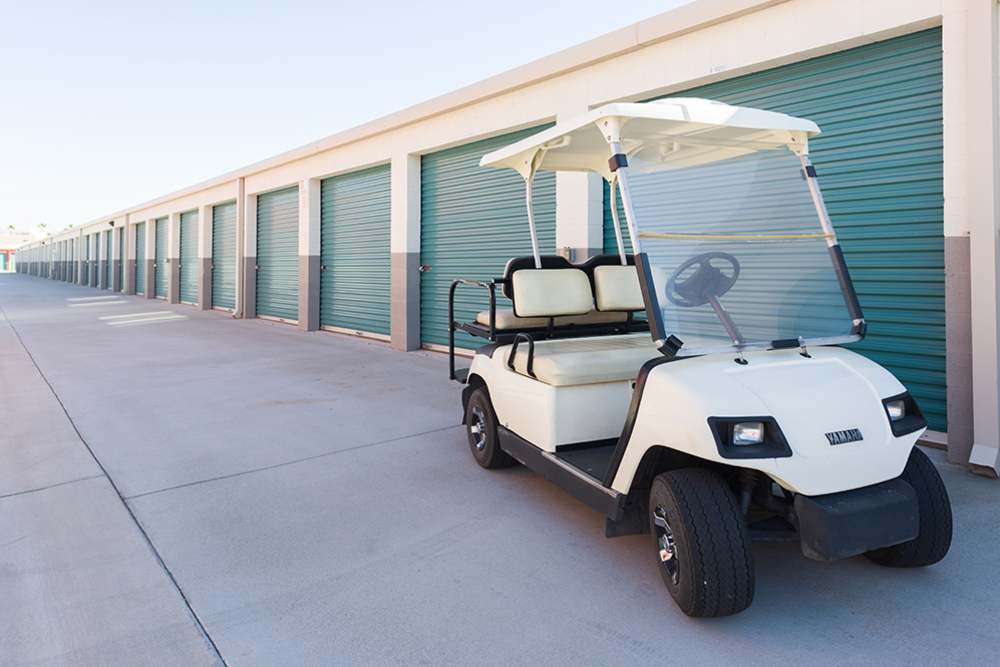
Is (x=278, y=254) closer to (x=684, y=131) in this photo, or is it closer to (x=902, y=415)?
(x=684, y=131)

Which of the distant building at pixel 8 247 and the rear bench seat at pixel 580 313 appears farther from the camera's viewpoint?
the distant building at pixel 8 247

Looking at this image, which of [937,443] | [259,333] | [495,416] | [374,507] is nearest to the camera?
[374,507]

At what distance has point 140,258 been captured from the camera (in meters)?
26.2

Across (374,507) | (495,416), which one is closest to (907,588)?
(495,416)

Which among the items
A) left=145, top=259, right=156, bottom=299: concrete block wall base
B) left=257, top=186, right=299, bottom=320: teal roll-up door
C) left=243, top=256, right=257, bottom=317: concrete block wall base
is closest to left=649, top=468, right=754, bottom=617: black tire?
left=257, top=186, right=299, bottom=320: teal roll-up door

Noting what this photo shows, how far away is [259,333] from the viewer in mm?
12055

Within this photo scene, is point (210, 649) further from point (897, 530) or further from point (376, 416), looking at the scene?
point (376, 416)

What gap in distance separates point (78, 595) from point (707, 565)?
7.89 feet

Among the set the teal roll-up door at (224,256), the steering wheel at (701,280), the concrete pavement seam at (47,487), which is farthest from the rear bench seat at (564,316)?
the teal roll-up door at (224,256)

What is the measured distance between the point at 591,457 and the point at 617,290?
4.36 ft

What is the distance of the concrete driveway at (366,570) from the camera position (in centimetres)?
219

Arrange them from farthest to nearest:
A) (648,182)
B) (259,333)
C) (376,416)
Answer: (259,333), (376,416), (648,182)

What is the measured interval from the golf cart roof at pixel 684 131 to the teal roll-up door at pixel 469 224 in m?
4.51

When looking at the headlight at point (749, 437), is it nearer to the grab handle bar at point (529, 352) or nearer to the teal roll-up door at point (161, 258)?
the grab handle bar at point (529, 352)
